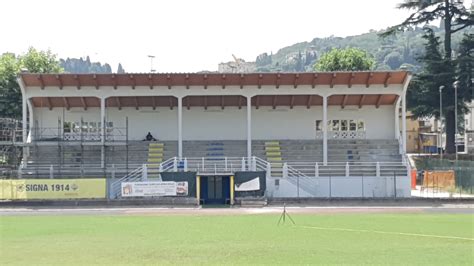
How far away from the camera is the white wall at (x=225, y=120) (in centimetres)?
5734

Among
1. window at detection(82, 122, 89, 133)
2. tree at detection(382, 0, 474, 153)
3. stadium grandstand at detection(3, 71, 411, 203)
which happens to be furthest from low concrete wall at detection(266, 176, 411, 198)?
tree at detection(382, 0, 474, 153)

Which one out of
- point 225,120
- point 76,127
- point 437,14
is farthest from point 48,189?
point 437,14

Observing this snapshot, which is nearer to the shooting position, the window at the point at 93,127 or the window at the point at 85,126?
the window at the point at 93,127

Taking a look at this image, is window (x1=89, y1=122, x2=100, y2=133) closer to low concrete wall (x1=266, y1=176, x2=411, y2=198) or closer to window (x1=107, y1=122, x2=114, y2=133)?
window (x1=107, y1=122, x2=114, y2=133)

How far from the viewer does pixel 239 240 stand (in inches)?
947

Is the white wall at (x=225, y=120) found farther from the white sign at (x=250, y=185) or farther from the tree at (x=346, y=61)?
the tree at (x=346, y=61)

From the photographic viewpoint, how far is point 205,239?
24469 millimetres

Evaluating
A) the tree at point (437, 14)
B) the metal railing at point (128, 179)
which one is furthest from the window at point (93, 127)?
the tree at point (437, 14)

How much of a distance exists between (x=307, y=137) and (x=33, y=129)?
21231 millimetres

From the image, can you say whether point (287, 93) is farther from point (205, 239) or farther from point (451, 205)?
point (205, 239)

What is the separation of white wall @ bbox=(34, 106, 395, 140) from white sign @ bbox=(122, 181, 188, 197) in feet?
40.5

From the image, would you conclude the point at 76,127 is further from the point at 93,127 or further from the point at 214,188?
the point at 214,188

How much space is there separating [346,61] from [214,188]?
43.2 m

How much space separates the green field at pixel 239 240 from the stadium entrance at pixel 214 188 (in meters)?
10.9
